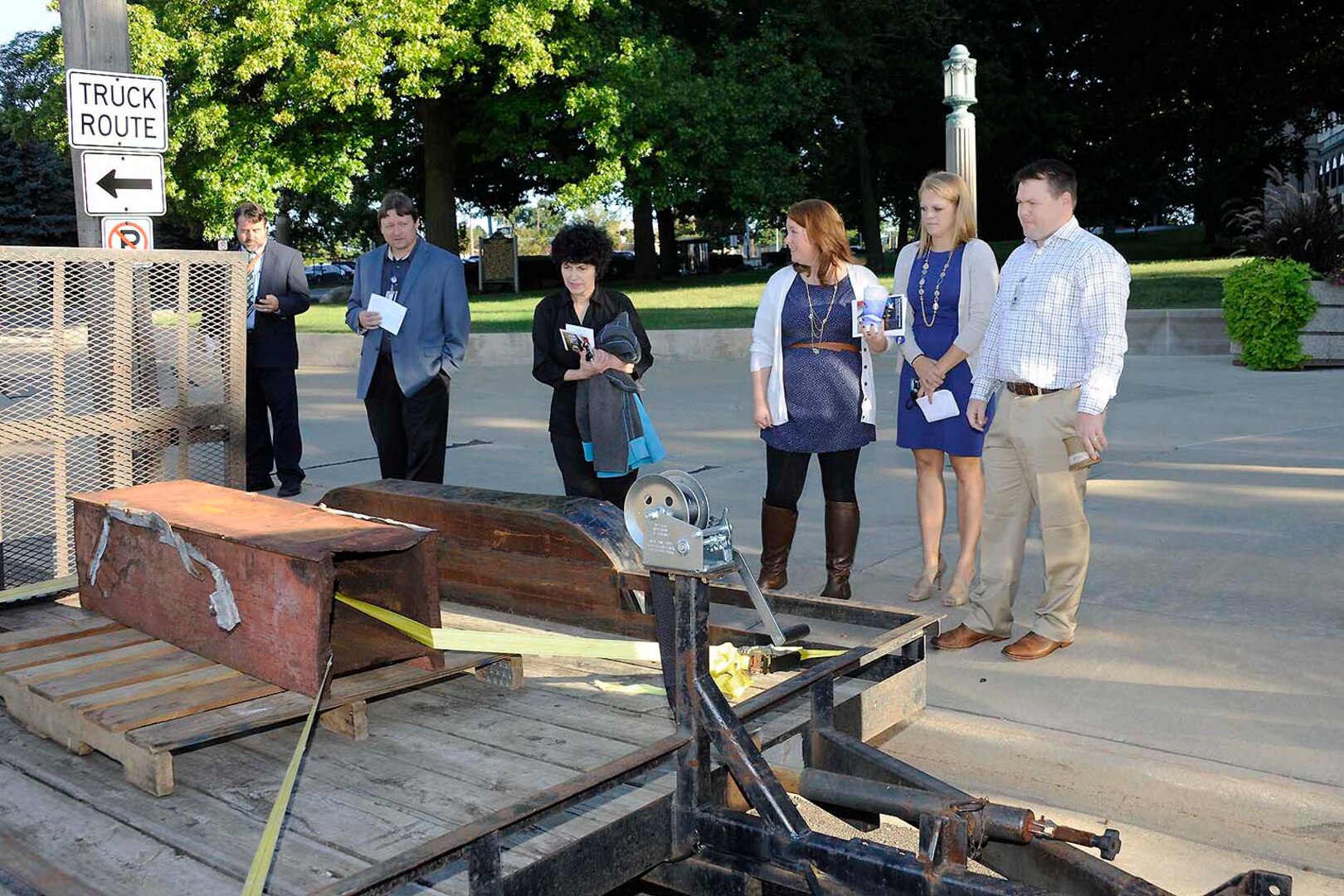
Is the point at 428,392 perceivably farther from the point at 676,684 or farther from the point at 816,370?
the point at 676,684

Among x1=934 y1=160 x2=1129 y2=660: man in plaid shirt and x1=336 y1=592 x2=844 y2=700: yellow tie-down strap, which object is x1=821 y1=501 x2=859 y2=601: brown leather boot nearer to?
x1=934 y1=160 x2=1129 y2=660: man in plaid shirt

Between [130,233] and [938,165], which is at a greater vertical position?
[938,165]

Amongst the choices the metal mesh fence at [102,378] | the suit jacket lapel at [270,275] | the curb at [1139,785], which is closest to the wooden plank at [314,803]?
the curb at [1139,785]

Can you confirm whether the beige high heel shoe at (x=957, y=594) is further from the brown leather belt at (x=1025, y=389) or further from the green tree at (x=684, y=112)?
the green tree at (x=684, y=112)

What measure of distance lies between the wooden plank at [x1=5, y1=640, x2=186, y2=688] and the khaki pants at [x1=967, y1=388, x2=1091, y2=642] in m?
3.19

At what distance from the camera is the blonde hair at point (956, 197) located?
568 centimetres

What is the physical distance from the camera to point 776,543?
6.13 meters

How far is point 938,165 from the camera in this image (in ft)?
137

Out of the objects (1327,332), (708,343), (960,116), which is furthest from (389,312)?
(1327,332)

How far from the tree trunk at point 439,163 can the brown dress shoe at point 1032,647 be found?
29.2 meters

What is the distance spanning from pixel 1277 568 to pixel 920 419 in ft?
6.65

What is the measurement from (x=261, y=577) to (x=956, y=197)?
3.57 meters

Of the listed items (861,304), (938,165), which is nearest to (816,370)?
(861,304)

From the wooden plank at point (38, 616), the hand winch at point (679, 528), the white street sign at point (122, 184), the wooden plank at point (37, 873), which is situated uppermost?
the white street sign at point (122, 184)
